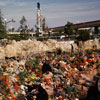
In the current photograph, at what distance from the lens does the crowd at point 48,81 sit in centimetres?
565

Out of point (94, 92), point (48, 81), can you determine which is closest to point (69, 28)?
point (48, 81)

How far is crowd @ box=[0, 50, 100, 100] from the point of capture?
18.5 ft

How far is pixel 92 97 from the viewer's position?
15.5ft

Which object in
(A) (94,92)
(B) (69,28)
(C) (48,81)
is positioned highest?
(B) (69,28)

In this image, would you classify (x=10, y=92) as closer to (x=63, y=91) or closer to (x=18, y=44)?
(x=63, y=91)

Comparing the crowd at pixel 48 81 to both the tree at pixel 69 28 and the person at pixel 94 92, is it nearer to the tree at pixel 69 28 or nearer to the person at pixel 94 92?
the person at pixel 94 92

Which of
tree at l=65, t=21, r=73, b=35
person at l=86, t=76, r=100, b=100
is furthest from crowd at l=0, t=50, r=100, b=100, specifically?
tree at l=65, t=21, r=73, b=35

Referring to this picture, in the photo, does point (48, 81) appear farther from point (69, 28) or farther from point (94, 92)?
point (69, 28)

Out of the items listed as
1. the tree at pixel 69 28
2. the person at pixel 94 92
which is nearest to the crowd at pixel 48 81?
the person at pixel 94 92

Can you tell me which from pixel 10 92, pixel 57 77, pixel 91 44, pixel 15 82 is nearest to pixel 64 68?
pixel 57 77

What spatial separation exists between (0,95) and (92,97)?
305 centimetres

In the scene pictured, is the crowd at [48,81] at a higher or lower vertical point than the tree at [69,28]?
lower

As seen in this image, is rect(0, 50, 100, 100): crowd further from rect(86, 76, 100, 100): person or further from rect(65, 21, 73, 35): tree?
rect(65, 21, 73, 35): tree

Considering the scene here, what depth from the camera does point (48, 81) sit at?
274 inches
